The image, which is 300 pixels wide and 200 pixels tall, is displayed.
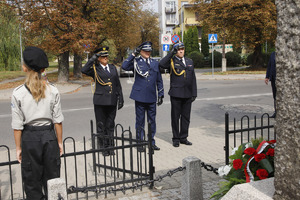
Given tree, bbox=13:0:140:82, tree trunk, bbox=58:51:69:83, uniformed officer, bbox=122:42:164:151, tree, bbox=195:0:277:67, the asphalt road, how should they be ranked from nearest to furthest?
1. uniformed officer, bbox=122:42:164:151
2. the asphalt road
3. tree, bbox=13:0:140:82
4. tree trunk, bbox=58:51:69:83
5. tree, bbox=195:0:277:67

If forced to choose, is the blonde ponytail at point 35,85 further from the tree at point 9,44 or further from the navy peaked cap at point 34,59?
the tree at point 9,44

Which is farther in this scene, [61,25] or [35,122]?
[61,25]

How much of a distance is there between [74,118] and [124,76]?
18946mm

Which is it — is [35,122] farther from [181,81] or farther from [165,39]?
[165,39]

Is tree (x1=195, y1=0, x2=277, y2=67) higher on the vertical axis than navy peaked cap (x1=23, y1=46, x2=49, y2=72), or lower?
higher

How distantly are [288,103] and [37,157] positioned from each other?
2.32 m

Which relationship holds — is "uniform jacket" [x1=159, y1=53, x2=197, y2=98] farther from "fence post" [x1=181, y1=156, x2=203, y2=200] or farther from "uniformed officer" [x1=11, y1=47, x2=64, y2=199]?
"uniformed officer" [x1=11, y1=47, x2=64, y2=199]

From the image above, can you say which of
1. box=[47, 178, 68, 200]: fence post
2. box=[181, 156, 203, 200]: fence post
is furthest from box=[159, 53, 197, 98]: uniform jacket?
box=[47, 178, 68, 200]: fence post

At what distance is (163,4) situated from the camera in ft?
265

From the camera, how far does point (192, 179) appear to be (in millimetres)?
3977

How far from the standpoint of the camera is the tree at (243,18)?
91.1 feet

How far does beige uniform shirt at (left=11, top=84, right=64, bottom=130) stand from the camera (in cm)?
314

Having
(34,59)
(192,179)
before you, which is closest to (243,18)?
(192,179)

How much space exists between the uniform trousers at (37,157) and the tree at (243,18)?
87.3 feet
